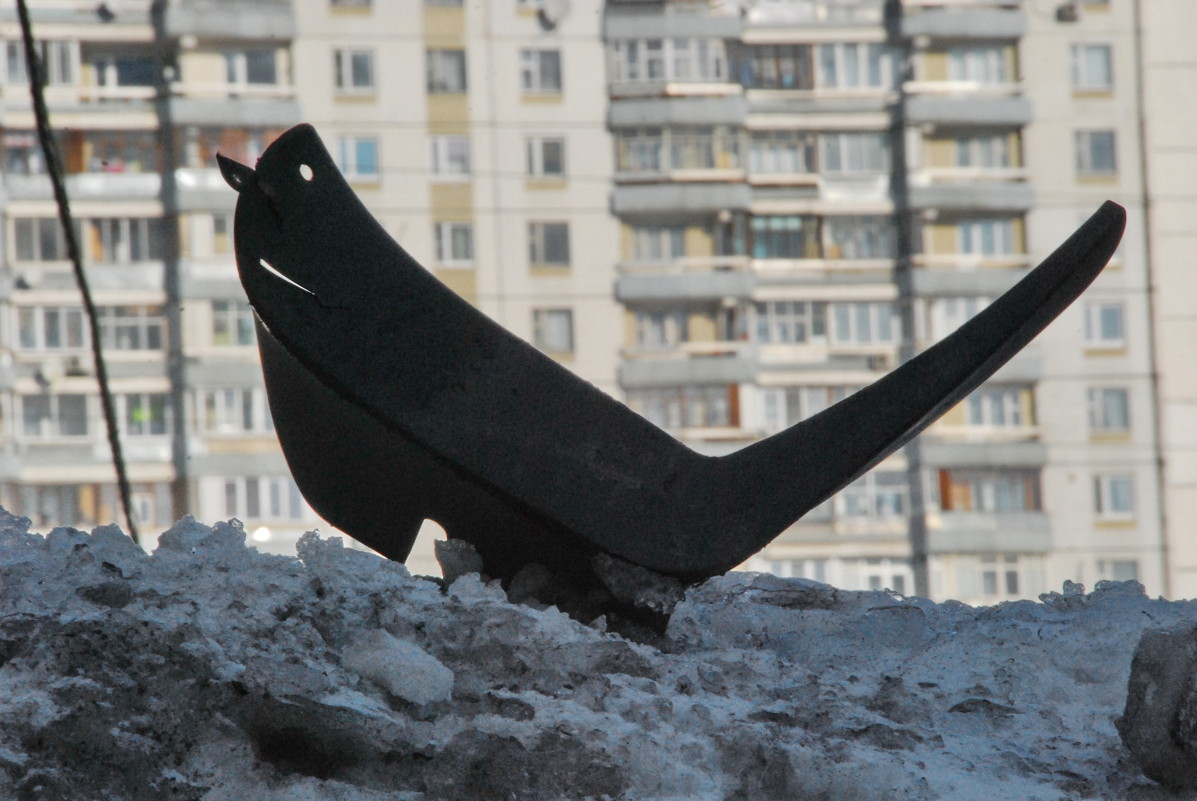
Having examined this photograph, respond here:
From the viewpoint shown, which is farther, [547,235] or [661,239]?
[661,239]

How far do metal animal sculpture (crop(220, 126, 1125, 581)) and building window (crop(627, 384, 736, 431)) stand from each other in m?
23.1

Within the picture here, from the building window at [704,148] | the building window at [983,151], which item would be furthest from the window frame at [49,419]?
the building window at [983,151]

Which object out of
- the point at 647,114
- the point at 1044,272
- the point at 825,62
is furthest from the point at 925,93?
the point at 1044,272

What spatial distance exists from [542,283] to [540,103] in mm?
3427

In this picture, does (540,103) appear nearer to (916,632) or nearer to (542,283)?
(542,283)

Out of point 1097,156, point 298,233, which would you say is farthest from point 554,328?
point 298,233

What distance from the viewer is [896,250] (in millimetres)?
28250

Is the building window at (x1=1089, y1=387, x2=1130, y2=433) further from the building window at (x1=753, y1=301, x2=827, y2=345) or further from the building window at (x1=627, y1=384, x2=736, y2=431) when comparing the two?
the building window at (x1=627, y1=384, x2=736, y2=431)

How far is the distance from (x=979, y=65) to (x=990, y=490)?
8085 mm

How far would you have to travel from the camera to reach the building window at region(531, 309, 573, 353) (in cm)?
2709

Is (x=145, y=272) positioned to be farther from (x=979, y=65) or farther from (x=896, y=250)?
(x=979, y=65)

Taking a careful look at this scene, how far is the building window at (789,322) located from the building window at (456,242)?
211 inches

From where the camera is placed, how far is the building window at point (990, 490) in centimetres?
2730

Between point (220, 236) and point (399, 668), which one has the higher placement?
point (220, 236)
